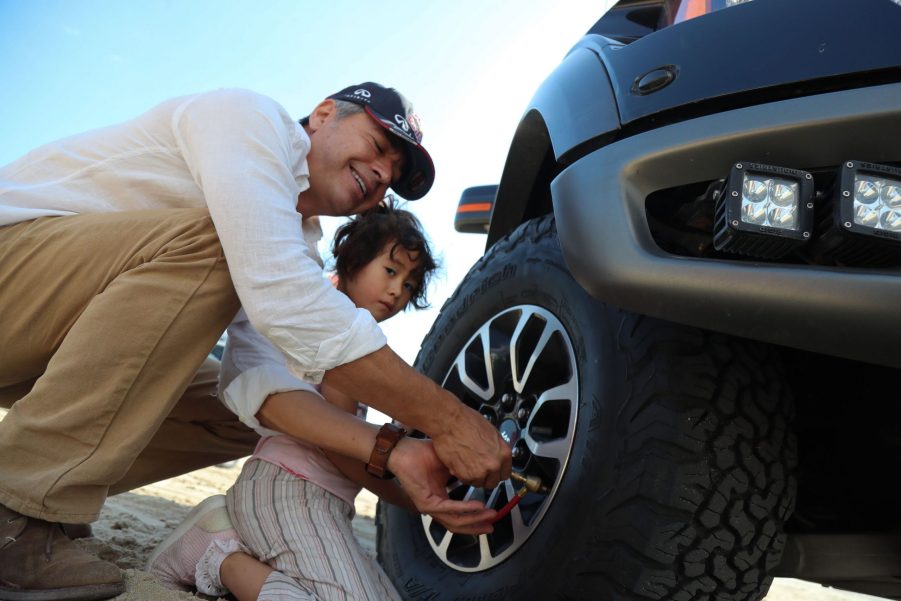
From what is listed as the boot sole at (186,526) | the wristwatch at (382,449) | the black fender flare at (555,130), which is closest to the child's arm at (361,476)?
the wristwatch at (382,449)

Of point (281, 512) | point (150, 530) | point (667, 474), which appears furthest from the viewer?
point (150, 530)

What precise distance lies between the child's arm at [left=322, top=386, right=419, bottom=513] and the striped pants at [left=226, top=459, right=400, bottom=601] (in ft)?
0.24

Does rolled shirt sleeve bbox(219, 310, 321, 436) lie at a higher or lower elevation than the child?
higher

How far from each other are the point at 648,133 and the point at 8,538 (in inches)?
50.9

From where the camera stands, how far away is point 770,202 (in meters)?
1.14

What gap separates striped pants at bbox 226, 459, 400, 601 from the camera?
1.67m

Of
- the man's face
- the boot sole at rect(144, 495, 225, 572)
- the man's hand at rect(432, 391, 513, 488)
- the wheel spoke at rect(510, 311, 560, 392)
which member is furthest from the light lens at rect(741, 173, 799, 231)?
the boot sole at rect(144, 495, 225, 572)

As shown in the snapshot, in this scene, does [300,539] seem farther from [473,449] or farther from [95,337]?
[95,337]

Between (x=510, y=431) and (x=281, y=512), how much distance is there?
1.78ft

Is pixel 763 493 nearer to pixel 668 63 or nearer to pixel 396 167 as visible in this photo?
pixel 668 63

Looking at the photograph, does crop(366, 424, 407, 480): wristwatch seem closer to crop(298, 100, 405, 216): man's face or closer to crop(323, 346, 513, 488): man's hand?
crop(323, 346, 513, 488): man's hand

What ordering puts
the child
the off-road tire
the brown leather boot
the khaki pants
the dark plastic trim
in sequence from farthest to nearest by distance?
1. the child
2. the khaki pants
3. the brown leather boot
4. the off-road tire
5. the dark plastic trim

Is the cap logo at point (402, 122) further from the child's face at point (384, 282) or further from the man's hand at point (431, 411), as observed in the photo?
the man's hand at point (431, 411)

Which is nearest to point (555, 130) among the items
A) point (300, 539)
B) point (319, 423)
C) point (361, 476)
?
point (319, 423)
